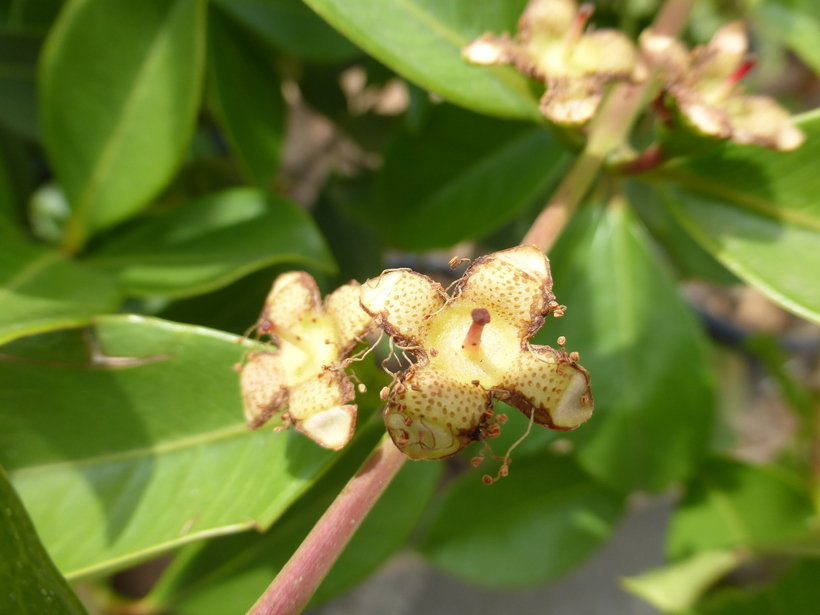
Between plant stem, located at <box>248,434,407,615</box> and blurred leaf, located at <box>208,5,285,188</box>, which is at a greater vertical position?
blurred leaf, located at <box>208,5,285,188</box>

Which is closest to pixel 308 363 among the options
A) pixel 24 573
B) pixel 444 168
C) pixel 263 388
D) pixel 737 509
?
pixel 263 388

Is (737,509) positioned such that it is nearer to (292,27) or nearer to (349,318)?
(349,318)

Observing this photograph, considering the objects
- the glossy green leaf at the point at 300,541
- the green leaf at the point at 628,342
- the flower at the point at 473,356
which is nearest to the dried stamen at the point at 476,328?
the flower at the point at 473,356

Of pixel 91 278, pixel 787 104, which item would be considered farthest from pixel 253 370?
pixel 787 104

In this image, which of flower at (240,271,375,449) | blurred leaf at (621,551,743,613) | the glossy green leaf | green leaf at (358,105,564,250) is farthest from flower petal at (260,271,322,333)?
blurred leaf at (621,551,743,613)

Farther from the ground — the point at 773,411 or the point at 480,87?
the point at 480,87

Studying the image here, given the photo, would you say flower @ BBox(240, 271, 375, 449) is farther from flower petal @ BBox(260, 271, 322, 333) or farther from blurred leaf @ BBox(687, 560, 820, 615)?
blurred leaf @ BBox(687, 560, 820, 615)

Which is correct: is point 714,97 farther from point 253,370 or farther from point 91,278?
point 91,278
